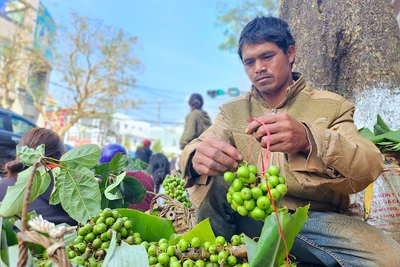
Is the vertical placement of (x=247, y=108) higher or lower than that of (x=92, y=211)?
higher

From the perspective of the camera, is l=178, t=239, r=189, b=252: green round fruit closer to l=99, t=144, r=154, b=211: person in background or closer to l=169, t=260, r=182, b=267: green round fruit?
l=169, t=260, r=182, b=267: green round fruit

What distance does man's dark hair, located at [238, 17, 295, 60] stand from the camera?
189 cm

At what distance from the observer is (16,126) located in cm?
809

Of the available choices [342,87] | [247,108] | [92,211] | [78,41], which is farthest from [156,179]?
[78,41]

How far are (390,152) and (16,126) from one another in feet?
26.8

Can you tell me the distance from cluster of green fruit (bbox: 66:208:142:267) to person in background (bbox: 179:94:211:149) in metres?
3.80

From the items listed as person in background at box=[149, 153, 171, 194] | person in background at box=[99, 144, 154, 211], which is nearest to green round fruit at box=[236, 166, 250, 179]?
person in background at box=[99, 144, 154, 211]

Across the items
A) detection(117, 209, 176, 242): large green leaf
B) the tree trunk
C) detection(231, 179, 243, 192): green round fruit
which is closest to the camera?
detection(231, 179, 243, 192): green round fruit

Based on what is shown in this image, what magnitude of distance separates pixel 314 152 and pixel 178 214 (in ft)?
3.47

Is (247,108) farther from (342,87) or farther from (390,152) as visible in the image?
(342,87)

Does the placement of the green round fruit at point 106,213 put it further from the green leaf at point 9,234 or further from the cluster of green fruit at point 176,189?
the cluster of green fruit at point 176,189

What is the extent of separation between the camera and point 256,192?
1.11m

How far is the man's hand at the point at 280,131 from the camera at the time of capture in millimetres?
1182

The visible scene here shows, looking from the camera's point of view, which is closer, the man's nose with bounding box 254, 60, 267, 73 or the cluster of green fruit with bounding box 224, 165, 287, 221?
the cluster of green fruit with bounding box 224, 165, 287, 221
